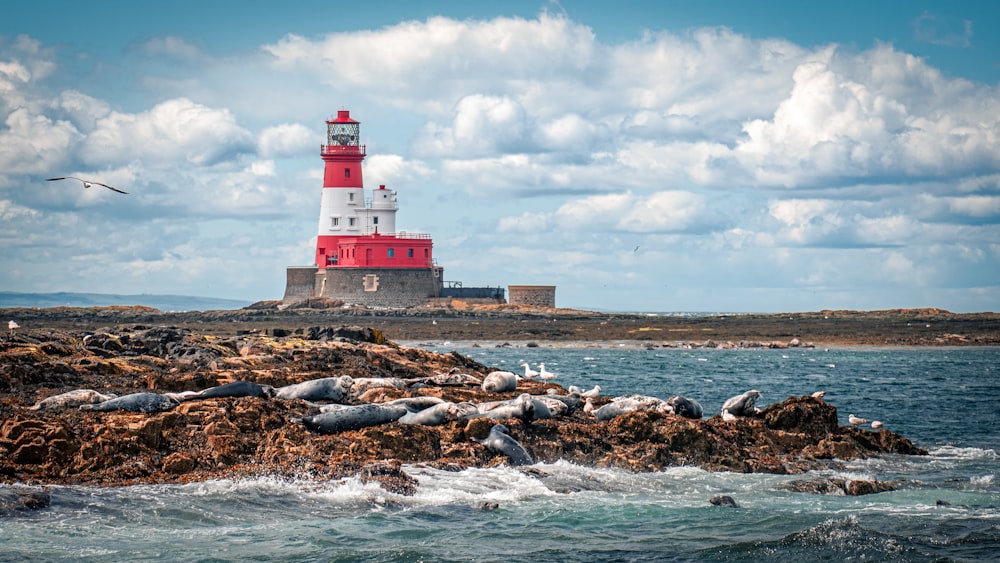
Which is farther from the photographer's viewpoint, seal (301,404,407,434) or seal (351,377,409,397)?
seal (351,377,409,397)

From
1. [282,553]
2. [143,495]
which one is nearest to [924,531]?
[282,553]

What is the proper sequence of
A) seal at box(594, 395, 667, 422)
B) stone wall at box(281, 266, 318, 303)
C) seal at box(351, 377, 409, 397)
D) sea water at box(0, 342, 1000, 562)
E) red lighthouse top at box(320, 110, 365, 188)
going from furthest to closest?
stone wall at box(281, 266, 318, 303)
red lighthouse top at box(320, 110, 365, 188)
seal at box(351, 377, 409, 397)
seal at box(594, 395, 667, 422)
sea water at box(0, 342, 1000, 562)

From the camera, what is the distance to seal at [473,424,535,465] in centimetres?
1369

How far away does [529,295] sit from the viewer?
7312 cm

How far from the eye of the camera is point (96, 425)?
42.0ft

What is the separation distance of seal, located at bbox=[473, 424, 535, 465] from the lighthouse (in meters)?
48.1

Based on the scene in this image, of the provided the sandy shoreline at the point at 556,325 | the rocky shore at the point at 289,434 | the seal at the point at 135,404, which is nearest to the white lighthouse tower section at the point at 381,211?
the sandy shoreline at the point at 556,325

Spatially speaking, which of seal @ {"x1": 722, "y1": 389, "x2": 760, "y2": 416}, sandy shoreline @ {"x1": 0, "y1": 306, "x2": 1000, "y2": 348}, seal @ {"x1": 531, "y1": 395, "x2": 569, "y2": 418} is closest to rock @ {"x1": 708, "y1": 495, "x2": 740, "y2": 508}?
seal @ {"x1": 531, "y1": 395, "x2": 569, "y2": 418}

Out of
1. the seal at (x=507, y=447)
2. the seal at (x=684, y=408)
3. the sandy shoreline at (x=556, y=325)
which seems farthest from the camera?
the sandy shoreline at (x=556, y=325)

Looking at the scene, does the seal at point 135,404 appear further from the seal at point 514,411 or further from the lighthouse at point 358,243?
the lighthouse at point 358,243

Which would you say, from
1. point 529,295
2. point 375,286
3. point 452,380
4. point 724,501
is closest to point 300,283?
point 375,286

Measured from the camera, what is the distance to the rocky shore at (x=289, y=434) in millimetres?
12133

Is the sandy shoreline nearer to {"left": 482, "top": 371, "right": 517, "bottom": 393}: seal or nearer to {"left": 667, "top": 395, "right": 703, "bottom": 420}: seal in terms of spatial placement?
{"left": 482, "top": 371, "right": 517, "bottom": 393}: seal

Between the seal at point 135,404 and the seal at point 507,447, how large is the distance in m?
4.15
